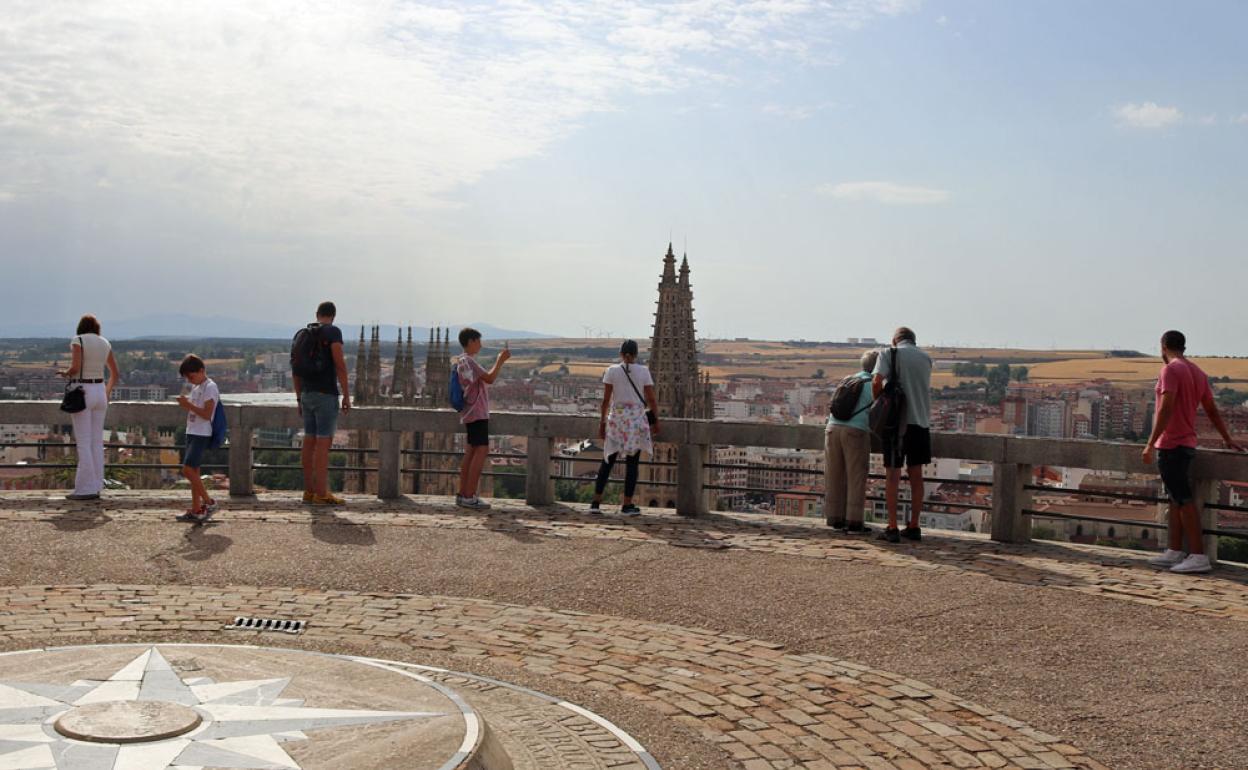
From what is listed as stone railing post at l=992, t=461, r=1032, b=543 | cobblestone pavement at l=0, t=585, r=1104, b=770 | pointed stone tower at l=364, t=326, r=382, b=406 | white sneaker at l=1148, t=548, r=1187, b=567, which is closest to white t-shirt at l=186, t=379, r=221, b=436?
cobblestone pavement at l=0, t=585, r=1104, b=770

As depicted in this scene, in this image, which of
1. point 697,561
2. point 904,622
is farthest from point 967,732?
point 697,561

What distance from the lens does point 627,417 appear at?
1279 cm

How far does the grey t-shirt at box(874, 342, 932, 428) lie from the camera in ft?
37.4

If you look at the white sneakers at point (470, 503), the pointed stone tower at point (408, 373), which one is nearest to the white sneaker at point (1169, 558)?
the white sneakers at point (470, 503)

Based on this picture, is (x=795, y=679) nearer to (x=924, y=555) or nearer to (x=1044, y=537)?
(x=924, y=555)

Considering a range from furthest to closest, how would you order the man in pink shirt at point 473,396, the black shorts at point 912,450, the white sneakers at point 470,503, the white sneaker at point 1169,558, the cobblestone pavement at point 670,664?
the white sneakers at point 470,503
the man in pink shirt at point 473,396
the black shorts at point 912,450
the white sneaker at point 1169,558
the cobblestone pavement at point 670,664

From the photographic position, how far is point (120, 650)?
21.9 feet

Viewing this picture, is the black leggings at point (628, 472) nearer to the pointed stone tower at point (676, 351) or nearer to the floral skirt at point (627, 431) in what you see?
the floral skirt at point (627, 431)

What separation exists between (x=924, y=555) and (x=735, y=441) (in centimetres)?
256

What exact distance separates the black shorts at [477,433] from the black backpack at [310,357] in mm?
1591

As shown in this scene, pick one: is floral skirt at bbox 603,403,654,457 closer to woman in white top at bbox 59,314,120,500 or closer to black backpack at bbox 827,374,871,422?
black backpack at bbox 827,374,871,422

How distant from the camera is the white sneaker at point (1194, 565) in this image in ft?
34.3

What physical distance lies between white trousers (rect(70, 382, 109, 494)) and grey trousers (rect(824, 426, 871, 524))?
24.2 ft

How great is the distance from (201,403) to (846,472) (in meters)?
6.29
